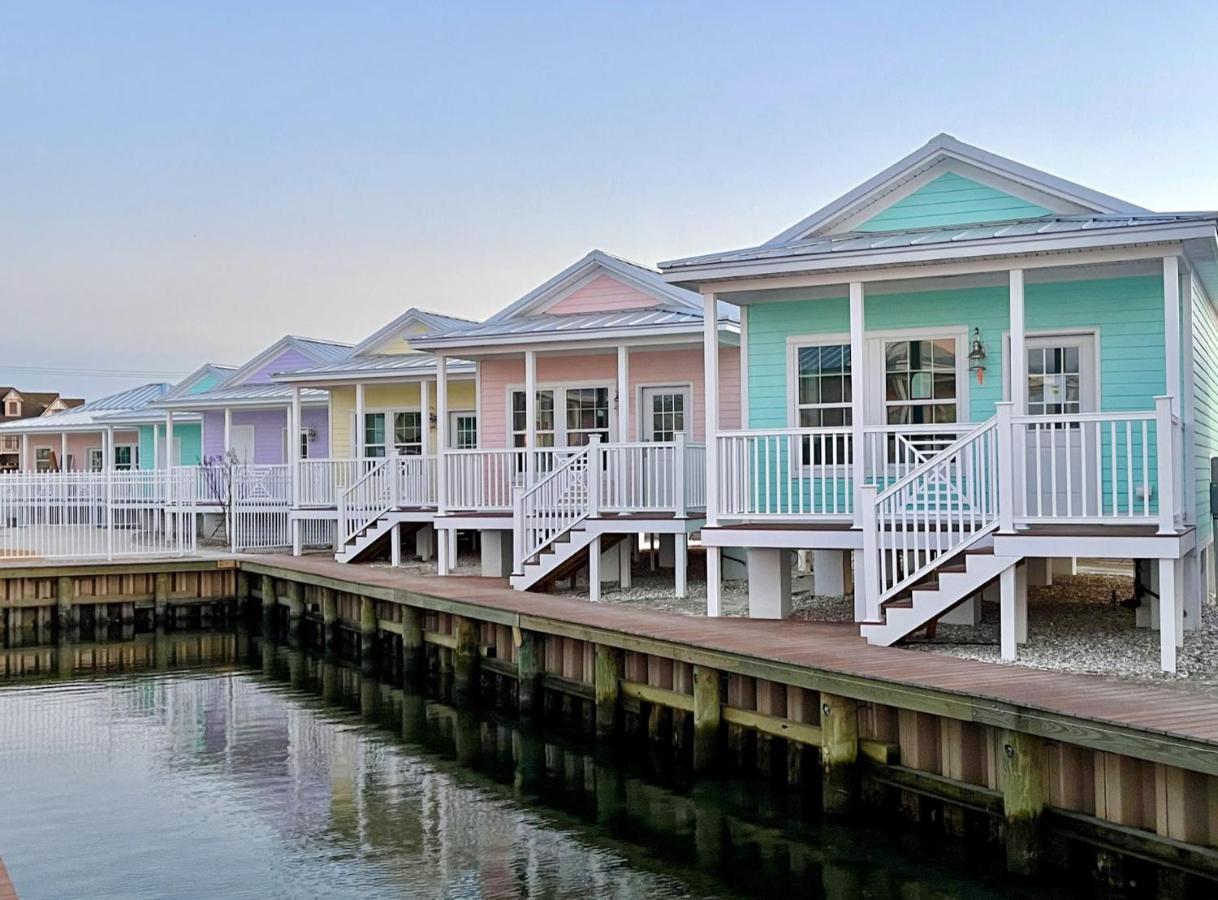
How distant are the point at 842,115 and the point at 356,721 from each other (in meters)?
13.1

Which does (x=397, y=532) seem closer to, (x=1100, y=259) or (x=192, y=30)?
(x=192, y=30)

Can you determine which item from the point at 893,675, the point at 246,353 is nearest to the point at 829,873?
the point at 893,675

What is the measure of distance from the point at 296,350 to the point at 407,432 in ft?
21.8

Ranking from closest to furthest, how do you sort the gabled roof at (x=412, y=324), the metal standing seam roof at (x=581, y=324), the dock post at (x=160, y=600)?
the metal standing seam roof at (x=581, y=324), the dock post at (x=160, y=600), the gabled roof at (x=412, y=324)

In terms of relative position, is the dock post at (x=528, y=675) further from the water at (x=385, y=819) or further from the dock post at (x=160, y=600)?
the dock post at (x=160, y=600)

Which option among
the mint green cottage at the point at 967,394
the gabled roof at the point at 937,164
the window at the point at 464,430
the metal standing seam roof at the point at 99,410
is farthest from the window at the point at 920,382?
the metal standing seam roof at the point at 99,410

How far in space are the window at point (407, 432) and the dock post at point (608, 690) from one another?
13997 millimetres

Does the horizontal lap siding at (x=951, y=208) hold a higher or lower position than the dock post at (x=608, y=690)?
higher

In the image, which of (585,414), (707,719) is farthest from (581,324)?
(707,719)

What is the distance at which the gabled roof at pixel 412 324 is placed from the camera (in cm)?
2700

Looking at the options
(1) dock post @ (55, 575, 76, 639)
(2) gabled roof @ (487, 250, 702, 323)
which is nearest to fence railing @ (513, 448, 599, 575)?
(2) gabled roof @ (487, 250, 702, 323)

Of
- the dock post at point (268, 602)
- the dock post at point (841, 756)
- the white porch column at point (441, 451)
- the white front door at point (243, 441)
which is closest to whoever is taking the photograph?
the dock post at point (841, 756)

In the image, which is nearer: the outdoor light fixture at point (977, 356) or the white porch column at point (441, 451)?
the outdoor light fixture at point (977, 356)

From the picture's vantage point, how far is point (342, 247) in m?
32.1
